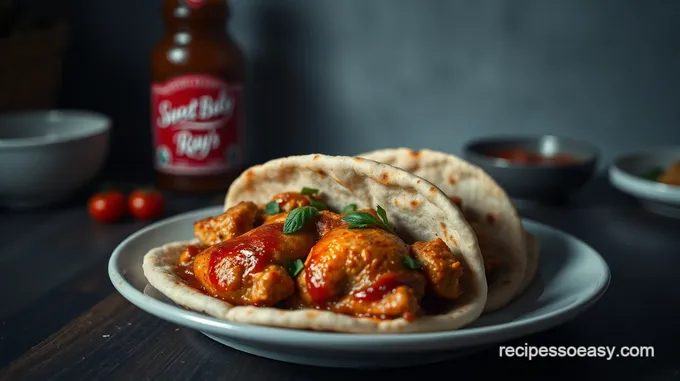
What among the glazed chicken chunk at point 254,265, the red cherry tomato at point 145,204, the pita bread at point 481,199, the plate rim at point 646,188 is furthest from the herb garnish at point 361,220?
the plate rim at point 646,188

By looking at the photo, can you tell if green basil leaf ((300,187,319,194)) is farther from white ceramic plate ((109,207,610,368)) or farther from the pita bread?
white ceramic plate ((109,207,610,368))

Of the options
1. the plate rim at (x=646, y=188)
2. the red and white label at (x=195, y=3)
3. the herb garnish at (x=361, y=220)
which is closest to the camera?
the herb garnish at (x=361, y=220)

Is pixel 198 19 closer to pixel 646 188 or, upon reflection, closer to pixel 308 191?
pixel 308 191

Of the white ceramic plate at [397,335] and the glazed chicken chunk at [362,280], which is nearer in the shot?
the white ceramic plate at [397,335]

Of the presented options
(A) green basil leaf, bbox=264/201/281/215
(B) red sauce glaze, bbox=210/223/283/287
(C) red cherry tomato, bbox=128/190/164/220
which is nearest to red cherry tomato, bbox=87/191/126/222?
Result: (C) red cherry tomato, bbox=128/190/164/220

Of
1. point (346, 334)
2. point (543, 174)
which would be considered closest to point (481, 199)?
point (346, 334)

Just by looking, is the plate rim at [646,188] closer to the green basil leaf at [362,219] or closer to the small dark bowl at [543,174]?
the small dark bowl at [543,174]
